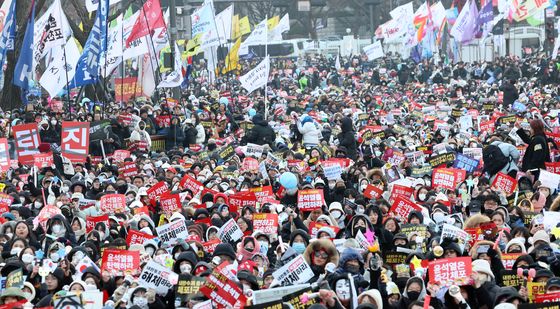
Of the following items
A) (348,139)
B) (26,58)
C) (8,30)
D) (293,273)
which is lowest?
(348,139)

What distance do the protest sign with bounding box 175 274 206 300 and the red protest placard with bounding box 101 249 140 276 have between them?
3.37ft

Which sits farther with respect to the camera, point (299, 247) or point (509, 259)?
point (299, 247)

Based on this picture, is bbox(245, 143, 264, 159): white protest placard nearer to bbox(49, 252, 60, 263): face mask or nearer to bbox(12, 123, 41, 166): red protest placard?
bbox(12, 123, 41, 166): red protest placard

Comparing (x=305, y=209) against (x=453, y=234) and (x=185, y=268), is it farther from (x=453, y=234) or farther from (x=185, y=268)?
(x=185, y=268)

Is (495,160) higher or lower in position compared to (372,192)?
higher

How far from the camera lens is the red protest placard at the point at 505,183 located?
59.1 feet

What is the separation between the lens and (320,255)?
40.7 ft

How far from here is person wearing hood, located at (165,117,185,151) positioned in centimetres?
2761

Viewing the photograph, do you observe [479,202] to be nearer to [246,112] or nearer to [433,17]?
[246,112]

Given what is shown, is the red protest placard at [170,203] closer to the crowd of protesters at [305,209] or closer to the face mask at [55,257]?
the crowd of protesters at [305,209]

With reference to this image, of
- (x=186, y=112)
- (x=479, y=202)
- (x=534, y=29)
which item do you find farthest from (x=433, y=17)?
(x=479, y=202)

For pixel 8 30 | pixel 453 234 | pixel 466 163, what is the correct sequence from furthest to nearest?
1. pixel 8 30
2. pixel 466 163
3. pixel 453 234

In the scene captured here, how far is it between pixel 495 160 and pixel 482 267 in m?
7.89

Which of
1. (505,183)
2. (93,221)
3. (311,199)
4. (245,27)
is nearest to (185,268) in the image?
(93,221)
